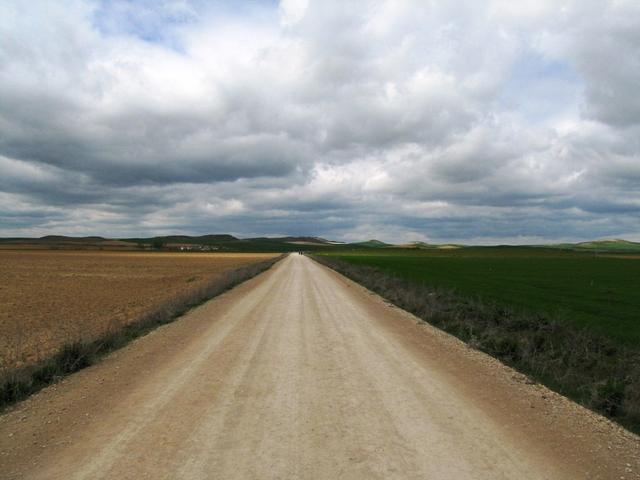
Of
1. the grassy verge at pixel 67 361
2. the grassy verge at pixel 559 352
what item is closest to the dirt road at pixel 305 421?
the grassy verge at pixel 67 361

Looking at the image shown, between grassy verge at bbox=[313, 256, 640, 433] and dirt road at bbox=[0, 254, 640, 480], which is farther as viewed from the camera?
grassy verge at bbox=[313, 256, 640, 433]

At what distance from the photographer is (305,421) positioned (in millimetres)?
6070

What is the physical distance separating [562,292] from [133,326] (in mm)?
26787

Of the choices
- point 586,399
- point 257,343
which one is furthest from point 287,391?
point 586,399

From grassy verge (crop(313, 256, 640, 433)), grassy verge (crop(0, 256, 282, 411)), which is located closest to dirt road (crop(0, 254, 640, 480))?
grassy verge (crop(0, 256, 282, 411))

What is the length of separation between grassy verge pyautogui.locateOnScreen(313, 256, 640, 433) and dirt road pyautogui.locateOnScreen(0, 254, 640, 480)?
1.99 feet

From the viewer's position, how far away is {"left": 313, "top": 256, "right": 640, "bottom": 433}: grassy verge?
7.43 metres

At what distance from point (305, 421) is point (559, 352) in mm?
8610

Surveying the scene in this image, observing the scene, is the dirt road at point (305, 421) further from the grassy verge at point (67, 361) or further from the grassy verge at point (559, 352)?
the grassy verge at point (559, 352)

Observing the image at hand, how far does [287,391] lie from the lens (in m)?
7.41

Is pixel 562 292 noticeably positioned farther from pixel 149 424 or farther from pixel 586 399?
pixel 149 424

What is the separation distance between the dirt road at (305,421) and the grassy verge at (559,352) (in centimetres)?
61

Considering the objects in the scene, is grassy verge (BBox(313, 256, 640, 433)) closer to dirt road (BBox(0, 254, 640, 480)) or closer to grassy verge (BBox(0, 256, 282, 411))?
dirt road (BBox(0, 254, 640, 480))

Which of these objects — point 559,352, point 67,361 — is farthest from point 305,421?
point 559,352
